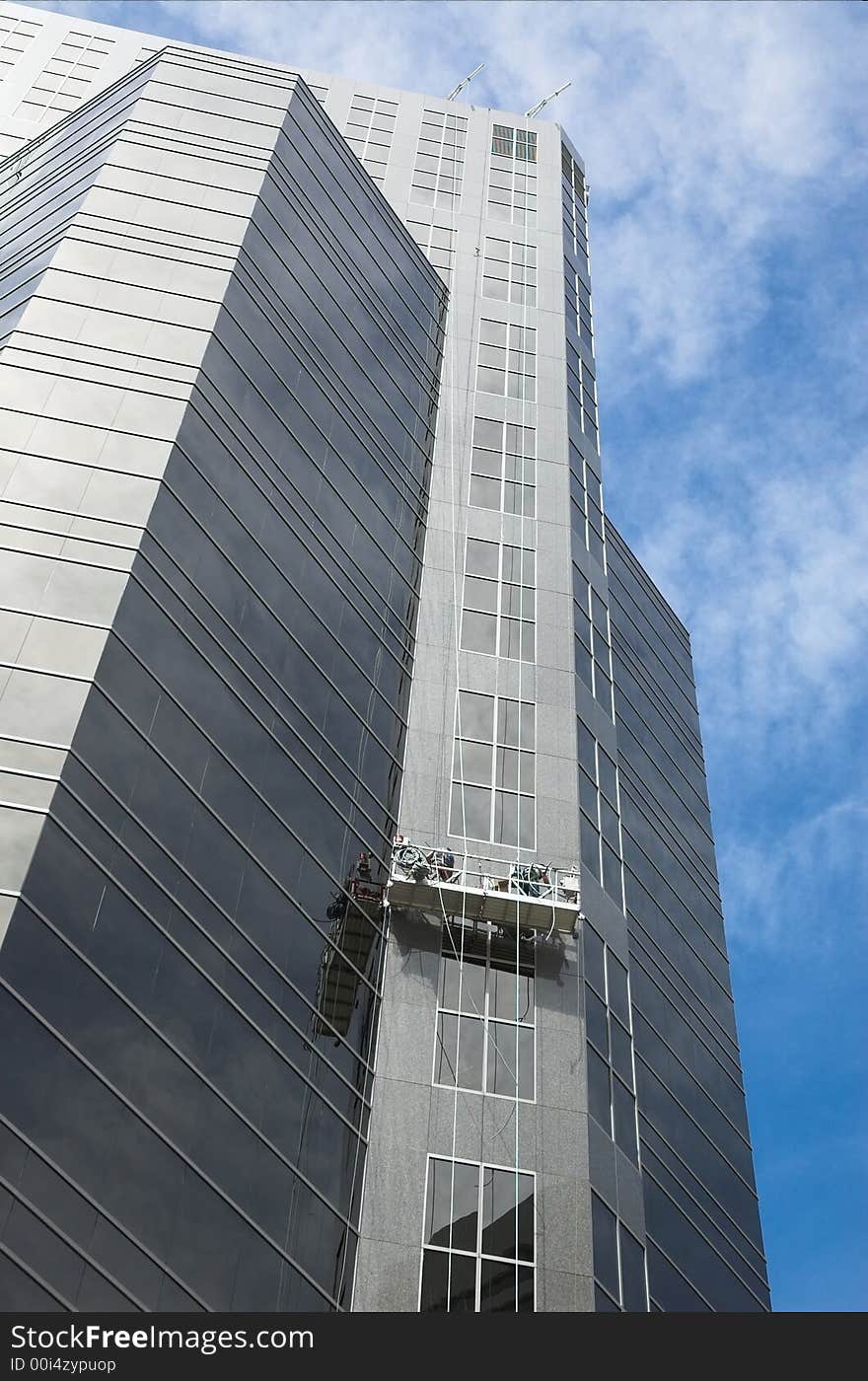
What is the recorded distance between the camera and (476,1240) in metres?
37.3

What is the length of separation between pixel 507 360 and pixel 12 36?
1907 inches

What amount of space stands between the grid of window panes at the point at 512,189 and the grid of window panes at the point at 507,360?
39.5 feet

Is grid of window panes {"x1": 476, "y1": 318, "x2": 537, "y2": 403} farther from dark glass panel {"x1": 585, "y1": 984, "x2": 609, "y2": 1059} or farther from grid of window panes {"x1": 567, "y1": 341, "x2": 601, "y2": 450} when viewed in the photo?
dark glass panel {"x1": 585, "y1": 984, "x2": 609, "y2": 1059}

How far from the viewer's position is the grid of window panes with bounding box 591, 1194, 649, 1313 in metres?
37.9

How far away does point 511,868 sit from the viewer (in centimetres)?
4478

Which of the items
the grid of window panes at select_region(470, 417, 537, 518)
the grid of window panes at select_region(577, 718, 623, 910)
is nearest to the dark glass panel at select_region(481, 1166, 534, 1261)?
the grid of window panes at select_region(577, 718, 623, 910)

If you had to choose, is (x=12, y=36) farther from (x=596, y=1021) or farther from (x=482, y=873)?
(x=596, y=1021)

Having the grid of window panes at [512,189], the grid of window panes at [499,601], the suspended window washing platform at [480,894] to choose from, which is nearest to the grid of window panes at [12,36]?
the grid of window panes at [512,189]

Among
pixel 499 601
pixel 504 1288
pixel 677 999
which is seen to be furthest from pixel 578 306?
pixel 504 1288

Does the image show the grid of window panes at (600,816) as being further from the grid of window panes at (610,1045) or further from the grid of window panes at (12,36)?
the grid of window panes at (12,36)

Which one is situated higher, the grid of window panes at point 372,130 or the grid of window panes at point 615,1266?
the grid of window panes at point 372,130

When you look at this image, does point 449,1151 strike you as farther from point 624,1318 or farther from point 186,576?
point 186,576

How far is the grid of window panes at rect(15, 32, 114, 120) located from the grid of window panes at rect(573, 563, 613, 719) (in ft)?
163

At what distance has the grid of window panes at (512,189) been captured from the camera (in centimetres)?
7720
